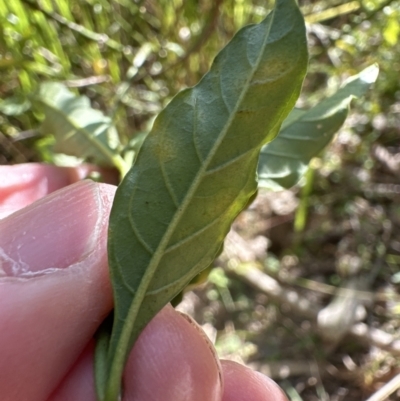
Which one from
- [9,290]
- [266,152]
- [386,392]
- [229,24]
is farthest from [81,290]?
[229,24]

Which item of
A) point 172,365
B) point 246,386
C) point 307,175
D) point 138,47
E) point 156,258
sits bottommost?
point 307,175

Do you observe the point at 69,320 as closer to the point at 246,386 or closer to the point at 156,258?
the point at 156,258

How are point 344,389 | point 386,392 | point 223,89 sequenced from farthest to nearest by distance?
point 344,389 < point 386,392 < point 223,89

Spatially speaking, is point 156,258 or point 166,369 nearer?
point 156,258

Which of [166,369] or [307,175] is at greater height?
[166,369]

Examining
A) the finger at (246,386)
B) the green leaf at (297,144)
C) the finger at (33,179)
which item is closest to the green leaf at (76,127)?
the finger at (33,179)

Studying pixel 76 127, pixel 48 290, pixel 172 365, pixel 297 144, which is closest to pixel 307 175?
pixel 297 144

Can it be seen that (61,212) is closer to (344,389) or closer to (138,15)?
(138,15)

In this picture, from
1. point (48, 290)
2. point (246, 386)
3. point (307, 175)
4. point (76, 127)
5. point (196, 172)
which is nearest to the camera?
point (196, 172)
